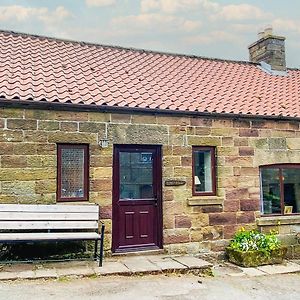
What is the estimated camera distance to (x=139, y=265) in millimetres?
7082

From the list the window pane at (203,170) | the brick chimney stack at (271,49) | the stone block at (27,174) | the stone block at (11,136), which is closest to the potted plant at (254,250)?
the window pane at (203,170)

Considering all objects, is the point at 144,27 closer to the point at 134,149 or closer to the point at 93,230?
the point at 134,149

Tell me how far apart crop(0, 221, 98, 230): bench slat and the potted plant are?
310 centimetres

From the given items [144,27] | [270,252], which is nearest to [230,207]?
[270,252]

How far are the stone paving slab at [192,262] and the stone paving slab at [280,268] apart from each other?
1.28 meters

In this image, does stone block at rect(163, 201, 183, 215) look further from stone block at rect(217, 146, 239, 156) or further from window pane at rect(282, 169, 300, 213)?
window pane at rect(282, 169, 300, 213)

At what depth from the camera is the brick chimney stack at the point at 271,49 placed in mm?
13445

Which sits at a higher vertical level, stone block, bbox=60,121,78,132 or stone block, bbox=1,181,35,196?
stone block, bbox=60,121,78,132

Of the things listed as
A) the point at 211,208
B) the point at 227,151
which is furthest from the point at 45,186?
the point at 227,151

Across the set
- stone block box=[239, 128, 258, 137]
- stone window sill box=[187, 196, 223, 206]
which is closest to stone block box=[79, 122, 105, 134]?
stone window sill box=[187, 196, 223, 206]

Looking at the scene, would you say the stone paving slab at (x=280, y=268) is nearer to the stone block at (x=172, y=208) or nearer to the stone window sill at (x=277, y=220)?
the stone window sill at (x=277, y=220)

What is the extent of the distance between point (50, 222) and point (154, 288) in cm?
235

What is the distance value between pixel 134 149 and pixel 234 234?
3.04 metres

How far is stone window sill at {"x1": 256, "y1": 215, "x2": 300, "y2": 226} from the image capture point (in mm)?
9008
